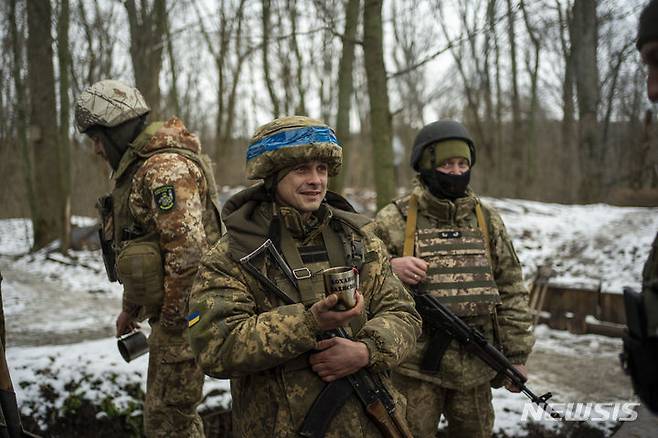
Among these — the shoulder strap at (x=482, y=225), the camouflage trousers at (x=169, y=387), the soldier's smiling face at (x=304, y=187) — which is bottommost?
the camouflage trousers at (x=169, y=387)

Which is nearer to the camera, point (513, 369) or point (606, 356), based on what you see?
point (513, 369)

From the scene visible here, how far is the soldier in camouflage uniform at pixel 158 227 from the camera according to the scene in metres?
2.91

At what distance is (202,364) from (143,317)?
4.71 feet

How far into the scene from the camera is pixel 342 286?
69.0 inches

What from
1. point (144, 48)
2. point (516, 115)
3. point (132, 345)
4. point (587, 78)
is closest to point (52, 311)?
point (144, 48)

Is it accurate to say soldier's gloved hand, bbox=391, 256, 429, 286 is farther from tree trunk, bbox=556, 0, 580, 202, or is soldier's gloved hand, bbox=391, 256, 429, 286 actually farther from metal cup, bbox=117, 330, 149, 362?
tree trunk, bbox=556, 0, 580, 202

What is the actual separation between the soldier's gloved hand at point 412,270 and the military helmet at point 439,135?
0.74m

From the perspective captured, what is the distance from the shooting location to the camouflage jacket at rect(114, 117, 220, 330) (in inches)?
114

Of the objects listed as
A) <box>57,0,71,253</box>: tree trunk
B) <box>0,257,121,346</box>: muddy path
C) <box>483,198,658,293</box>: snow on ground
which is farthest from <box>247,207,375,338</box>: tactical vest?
<box>57,0,71,253</box>: tree trunk

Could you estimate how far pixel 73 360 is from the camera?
4363 mm

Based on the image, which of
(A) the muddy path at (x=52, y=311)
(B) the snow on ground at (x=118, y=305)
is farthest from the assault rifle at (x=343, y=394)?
(A) the muddy path at (x=52, y=311)

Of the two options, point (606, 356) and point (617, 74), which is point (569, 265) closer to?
point (606, 356)

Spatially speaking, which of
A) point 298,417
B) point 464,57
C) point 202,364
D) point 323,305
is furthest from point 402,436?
point 464,57

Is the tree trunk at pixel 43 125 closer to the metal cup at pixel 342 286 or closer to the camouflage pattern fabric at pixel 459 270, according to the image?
the camouflage pattern fabric at pixel 459 270
